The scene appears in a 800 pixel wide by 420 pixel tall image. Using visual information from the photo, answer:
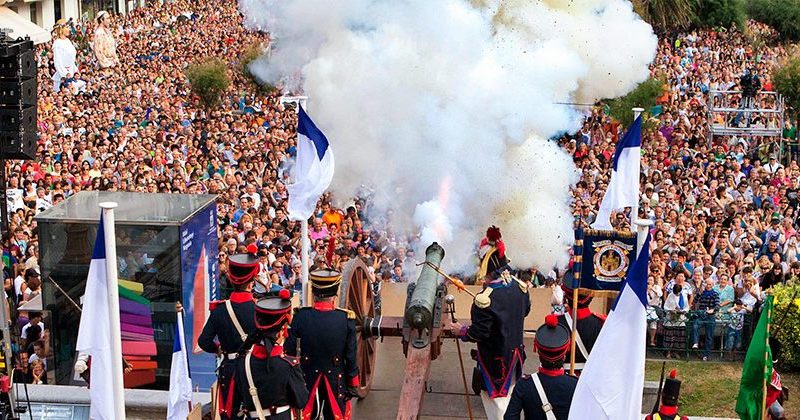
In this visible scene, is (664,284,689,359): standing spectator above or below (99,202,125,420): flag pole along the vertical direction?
below

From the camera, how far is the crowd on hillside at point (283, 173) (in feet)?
44.1

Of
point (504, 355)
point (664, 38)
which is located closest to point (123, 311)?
point (504, 355)

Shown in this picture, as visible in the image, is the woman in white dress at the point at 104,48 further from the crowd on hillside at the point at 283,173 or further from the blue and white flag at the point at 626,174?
the blue and white flag at the point at 626,174

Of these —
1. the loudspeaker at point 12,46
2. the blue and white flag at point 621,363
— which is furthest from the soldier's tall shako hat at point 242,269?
the blue and white flag at point 621,363

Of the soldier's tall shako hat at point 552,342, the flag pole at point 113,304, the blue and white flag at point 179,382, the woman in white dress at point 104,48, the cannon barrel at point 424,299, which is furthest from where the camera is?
the woman in white dress at point 104,48

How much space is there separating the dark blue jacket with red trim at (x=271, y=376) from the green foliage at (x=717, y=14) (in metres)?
33.5

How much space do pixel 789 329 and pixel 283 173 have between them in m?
8.38

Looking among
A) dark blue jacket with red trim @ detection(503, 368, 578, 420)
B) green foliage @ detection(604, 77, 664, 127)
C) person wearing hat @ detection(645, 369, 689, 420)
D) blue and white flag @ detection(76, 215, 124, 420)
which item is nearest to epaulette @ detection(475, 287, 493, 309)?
dark blue jacket with red trim @ detection(503, 368, 578, 420)

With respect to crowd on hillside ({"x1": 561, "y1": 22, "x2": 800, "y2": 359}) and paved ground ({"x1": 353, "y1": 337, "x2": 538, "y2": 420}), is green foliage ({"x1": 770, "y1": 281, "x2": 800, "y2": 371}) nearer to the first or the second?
crowd on hillside ({"x1": 561, "y1": 22, "x2": 800, "y2": 359})

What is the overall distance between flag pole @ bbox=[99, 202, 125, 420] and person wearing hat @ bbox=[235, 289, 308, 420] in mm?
877

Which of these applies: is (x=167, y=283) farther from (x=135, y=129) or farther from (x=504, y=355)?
(x=135, y=129)

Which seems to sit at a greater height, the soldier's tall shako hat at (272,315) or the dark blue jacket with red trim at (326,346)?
the soldier's tall shako hat at (272,315)

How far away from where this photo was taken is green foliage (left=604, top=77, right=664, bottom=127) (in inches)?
857

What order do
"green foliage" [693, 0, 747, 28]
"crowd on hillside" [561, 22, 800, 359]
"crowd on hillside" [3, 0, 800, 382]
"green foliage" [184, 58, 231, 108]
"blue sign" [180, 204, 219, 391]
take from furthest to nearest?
"green foliage" [693, 0, 747, 28] < "green foliage" [184, 58, 231, 108] < "crowd on hillside" [3, 0, 800, 382] < "crowd on hillside" [561, 22, 800, 359] < "blue sign" [180, 204, 219, 391]
